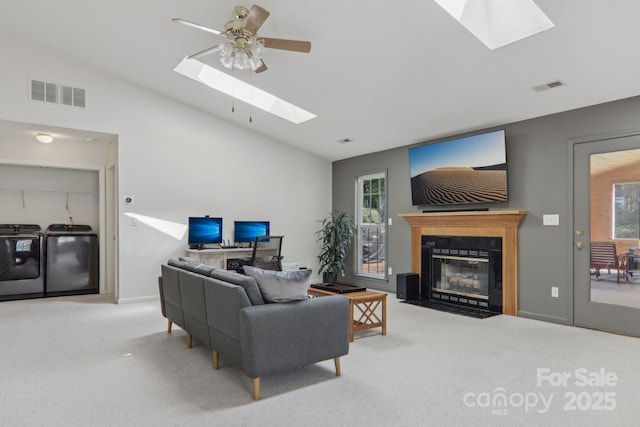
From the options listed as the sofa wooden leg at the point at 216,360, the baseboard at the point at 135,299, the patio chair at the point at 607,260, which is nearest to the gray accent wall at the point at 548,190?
the patio chair at the point at 607,260

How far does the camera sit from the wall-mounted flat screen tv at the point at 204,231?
6.07 m

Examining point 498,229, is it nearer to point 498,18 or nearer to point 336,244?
point 498,18

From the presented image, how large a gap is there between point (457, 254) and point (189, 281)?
3696 millimetres

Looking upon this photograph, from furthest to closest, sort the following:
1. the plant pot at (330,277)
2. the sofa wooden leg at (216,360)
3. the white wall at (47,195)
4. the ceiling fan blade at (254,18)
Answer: the plant pot at (330,277)
the white wall at (47,195)
the sofa wooden leg at (216,360)
the ceiling fan blade at (254,18)

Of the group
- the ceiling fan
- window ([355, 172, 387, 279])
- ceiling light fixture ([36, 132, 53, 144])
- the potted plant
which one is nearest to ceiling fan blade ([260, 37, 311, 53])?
the ceiling fan

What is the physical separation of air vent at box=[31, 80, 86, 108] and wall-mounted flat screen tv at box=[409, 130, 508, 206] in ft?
15.5

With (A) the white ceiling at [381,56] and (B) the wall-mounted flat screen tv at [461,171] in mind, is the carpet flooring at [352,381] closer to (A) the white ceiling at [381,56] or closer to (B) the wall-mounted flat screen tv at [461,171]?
(B) the wall-mounted flat screen tv at [461,171]

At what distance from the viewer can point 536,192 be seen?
4.65 metres

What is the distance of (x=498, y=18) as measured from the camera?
3396 millimetres

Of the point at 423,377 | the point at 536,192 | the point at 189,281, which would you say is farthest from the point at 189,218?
the point at 536,192

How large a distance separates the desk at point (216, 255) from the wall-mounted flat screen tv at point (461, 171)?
2822 mm

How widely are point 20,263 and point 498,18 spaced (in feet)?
22.8

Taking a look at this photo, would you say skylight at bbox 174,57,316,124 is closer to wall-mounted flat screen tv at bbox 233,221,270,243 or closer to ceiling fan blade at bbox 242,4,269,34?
wall-mounted flat screen tv at bbox 233,221,270,243

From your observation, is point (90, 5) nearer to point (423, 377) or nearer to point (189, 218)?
point (189, 218)
